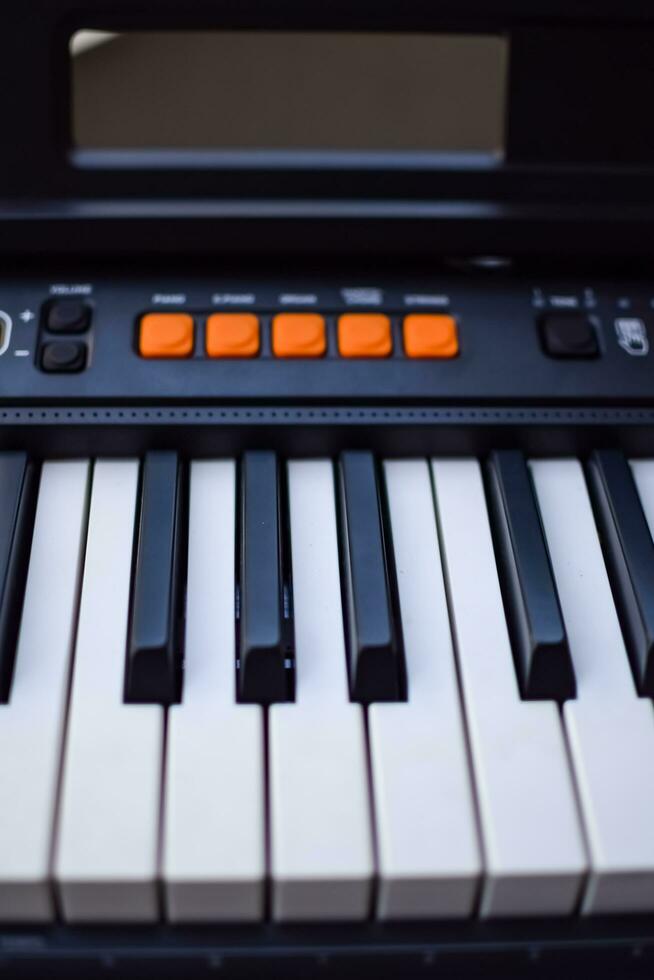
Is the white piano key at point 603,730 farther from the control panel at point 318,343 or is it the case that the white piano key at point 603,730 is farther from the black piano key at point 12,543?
the black piano key at point 12,543

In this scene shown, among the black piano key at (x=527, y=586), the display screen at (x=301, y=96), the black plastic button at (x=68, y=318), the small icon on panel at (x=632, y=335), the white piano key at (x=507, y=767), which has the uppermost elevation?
the display screen at (x=301, y=96)

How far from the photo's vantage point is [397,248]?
83 cm

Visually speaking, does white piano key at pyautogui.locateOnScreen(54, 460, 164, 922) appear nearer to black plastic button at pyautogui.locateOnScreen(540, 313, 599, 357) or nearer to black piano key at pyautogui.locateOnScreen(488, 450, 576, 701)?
black piano key at pyautogui.locateOnScreen(488, 450, 576, 701)

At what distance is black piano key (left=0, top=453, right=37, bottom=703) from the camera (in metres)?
0.69

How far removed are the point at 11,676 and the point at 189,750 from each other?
0.42 feet

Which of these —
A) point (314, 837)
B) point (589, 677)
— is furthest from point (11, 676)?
point (589, 677)

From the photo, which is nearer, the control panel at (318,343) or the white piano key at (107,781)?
the white piano key at (107,781)

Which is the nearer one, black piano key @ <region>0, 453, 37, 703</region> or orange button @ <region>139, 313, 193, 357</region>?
black piano key @ <region>0, 453, 37, 703</region>

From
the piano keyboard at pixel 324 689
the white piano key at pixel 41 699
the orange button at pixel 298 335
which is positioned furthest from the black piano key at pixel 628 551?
the white piano key at pixel 41 699

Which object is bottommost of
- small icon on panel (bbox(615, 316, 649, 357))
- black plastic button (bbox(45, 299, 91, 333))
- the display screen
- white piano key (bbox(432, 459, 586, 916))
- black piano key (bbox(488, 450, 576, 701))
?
white piano key (bbox(432, 459, 586, 916))

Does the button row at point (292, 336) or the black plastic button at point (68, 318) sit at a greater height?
the black plastic button at point (68, 318)

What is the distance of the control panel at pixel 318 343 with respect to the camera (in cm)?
79

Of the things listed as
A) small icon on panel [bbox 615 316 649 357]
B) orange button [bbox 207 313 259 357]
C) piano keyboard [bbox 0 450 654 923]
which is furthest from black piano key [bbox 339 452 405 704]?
small icon on panel [bbox 615 316 649 357]

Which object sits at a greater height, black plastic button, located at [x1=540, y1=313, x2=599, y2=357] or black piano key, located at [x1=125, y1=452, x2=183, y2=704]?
black plastic button, located at [x1=540, y1=313, x2=599, y2=357]
